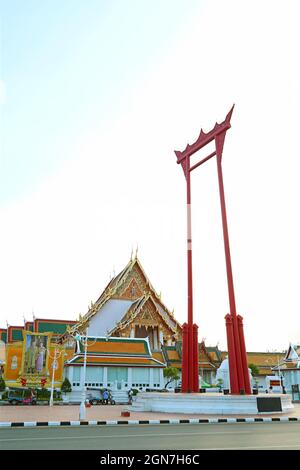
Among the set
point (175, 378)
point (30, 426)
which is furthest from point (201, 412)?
point (175, 378)

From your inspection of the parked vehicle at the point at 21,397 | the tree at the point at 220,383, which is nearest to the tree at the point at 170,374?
the tree at the point at 220,383

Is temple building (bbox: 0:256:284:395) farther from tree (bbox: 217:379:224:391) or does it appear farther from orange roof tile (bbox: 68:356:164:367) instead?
tree (bbox: 217:379:224:391)

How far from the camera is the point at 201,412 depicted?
15594mm

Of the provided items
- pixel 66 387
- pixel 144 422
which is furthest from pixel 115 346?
pixel 144 422

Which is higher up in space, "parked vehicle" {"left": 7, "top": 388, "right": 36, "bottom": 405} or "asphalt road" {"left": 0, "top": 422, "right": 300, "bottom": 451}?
"parked vehicle" {"left": 7, "top": 388, "right": 36, "bottom": 405}

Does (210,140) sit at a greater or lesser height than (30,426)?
greater

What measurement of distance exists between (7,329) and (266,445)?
31.6m

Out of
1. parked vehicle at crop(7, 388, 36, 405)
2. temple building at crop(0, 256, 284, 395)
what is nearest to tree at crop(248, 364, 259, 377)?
temple building at crop(0, 256, 284, 395)

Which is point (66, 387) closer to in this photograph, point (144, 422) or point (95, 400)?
point (95, 400)

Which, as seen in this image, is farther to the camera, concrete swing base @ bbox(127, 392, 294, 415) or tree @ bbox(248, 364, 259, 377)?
tree @ bbox(248, 364, 259, 377)

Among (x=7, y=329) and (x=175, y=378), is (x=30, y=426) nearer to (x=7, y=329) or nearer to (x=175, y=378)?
(x=175, y=378)

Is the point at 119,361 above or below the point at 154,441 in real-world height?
above
